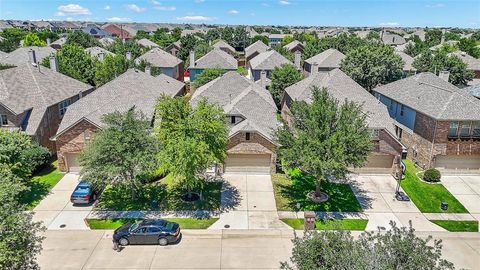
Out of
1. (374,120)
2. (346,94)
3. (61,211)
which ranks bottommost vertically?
(61,211)

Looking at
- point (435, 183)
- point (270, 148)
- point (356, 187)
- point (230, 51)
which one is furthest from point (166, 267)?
point (230, 51)

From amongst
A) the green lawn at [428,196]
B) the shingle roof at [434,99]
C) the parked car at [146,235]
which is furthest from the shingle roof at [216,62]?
the parked car at [146,235]

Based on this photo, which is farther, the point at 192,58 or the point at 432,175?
the point at 192,58

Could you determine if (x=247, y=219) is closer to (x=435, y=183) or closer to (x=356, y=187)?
(x=356, y=187)

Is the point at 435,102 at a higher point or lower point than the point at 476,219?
higher

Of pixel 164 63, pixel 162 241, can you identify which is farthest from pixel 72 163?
pixel 164 63

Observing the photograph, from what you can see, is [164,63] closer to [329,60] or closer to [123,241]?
[329,60]

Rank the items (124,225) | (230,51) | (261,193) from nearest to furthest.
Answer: (124,225)
(261,193)
(230,51)

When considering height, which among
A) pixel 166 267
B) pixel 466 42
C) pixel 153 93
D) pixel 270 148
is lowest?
pixel 166 267
